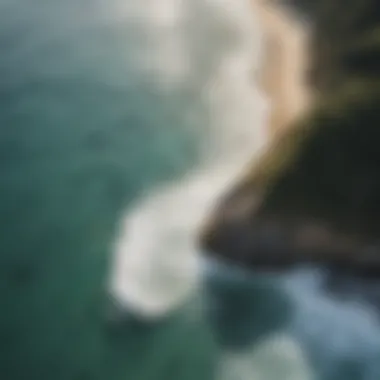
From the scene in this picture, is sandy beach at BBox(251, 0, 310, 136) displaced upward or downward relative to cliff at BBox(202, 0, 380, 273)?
upward

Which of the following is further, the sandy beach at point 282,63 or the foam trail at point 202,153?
the sandy beach at point 282,63

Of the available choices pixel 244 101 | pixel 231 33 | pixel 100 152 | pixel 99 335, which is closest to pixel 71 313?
pixel 99 335

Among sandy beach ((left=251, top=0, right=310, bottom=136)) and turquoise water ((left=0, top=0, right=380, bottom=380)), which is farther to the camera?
sandy beach ((left=251, top=0, right=310, bottom=136))

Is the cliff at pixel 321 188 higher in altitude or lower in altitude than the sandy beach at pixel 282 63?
lower

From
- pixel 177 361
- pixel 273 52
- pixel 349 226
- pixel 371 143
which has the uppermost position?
pixel 273 52

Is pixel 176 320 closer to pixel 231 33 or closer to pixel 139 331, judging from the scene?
pixel 139 331
